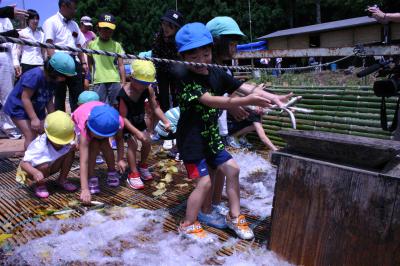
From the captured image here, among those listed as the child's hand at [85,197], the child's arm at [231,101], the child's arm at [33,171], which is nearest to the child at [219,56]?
the child's arm at [231,101]

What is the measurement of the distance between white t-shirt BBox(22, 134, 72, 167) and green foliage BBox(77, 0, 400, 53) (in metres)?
26.5

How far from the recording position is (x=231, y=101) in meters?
2.27

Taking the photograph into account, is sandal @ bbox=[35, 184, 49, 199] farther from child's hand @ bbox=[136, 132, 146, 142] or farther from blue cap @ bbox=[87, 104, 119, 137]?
child's hand @ bbox=[136, 132, 146, 142]

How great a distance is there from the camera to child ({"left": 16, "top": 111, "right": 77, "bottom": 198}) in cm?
322

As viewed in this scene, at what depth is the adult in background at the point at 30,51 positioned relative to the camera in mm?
5723

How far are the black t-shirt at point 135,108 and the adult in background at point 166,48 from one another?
63 centimetres

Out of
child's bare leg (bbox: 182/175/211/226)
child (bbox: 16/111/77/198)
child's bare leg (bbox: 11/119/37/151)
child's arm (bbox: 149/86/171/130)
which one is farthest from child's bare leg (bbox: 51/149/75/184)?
child's bare leg (bbox: 182/175/211/226)

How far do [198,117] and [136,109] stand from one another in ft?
4.29

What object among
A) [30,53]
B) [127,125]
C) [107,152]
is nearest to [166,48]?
[127,125]

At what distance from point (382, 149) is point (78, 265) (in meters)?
1.78

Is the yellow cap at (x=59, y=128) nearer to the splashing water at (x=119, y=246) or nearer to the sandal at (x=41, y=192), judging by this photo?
the sandal at (x=41, y=192)

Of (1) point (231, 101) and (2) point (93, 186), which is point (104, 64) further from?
(1) point (231, 101)

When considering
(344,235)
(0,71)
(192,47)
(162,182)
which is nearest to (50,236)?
(162,182)

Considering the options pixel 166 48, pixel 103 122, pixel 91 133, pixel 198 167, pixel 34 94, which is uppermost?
pixel 166 48
